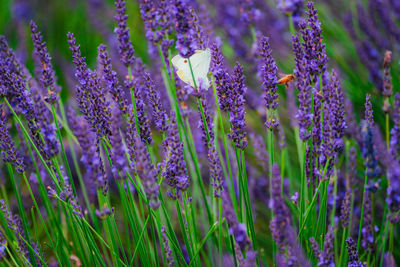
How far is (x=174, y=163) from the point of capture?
148cm

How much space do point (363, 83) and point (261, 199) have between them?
43.5 inches

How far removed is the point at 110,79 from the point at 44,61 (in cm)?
27

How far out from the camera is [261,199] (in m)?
2.66

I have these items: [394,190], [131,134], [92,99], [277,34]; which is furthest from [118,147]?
[277,34]

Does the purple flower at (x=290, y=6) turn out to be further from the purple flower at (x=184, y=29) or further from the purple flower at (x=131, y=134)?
the purple flower at (x=131, y=134)

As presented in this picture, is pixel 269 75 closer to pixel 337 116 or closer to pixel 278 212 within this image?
pixel 337 116

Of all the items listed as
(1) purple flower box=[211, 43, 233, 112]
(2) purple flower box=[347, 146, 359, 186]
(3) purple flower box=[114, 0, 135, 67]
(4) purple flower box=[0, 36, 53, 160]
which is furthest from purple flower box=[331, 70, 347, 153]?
(4) purple flower box=[0, 36, 53, 160]

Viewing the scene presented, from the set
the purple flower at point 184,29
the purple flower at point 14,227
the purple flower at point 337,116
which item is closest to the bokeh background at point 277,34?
the purple flower at point 337,116

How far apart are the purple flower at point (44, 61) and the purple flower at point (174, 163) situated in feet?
1.44

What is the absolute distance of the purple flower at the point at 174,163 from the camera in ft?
4.57

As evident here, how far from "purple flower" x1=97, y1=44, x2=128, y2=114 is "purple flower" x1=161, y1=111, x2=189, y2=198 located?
201 mm

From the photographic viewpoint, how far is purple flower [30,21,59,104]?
1548 mm

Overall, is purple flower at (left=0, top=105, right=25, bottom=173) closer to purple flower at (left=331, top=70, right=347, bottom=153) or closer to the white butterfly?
the white butterfly

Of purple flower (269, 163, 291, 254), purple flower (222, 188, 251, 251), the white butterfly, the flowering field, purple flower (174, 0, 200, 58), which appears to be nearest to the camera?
purple flower (269, 163, 291, 254)
